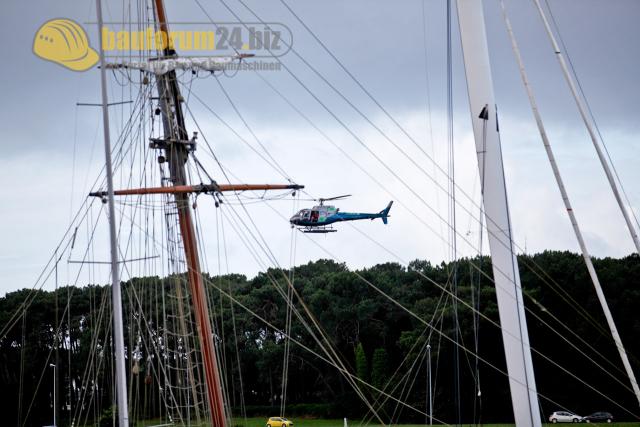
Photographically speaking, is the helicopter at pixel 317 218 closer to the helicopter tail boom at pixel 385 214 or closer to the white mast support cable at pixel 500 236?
the helicopter tail boom at pixel 385 214

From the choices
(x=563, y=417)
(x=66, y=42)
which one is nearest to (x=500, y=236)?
(x=66, y=42)

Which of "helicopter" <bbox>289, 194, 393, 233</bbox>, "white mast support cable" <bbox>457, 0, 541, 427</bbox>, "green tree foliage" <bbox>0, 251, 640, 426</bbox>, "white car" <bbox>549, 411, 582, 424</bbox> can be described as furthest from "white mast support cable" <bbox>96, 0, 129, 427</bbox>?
"white car" <bbox>549, 411, 582, 424</bbox>

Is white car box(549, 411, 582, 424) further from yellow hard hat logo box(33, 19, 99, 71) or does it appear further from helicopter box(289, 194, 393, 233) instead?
yellow hard hat logo box(33, 19, 99, 71)

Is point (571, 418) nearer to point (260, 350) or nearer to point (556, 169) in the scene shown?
point (260, 350)

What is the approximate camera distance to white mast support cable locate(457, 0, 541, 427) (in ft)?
62.4

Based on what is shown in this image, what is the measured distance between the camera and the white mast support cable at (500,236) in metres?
19.0

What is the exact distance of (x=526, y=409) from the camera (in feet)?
62.2

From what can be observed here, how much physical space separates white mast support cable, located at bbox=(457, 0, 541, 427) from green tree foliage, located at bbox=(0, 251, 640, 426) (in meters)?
51.6

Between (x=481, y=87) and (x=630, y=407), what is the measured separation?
59.5m

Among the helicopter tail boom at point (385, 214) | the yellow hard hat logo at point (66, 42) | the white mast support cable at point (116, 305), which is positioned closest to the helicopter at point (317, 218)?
the helicopter tail boom at point (385, 214)

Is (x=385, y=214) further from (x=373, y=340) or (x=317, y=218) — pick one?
(x=373, y=340)

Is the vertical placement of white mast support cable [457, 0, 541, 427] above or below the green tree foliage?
below

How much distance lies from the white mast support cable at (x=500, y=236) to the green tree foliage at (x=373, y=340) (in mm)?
51588

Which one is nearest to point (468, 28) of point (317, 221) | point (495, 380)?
point (317, 221)
